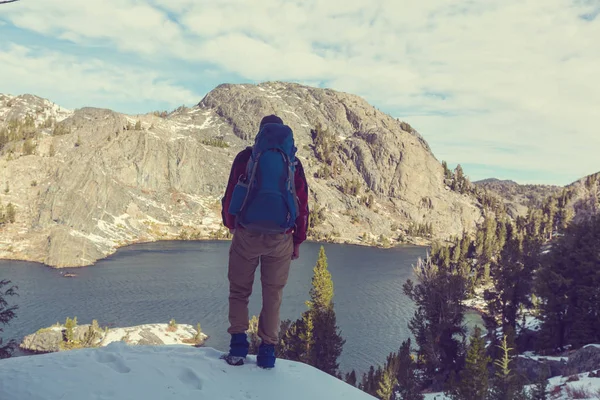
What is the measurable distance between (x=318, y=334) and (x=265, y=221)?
29.8 meters

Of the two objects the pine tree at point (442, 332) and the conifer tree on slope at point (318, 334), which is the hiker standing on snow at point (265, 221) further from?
the pine tree at point (442, 332)

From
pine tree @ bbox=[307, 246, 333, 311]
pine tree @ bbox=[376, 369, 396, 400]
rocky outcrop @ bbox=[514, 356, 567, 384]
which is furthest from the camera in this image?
pine tree @ bbox=[307, 246, 333, 311]

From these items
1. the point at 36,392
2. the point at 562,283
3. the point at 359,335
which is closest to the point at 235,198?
the point at 36,392

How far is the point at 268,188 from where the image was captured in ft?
19.0

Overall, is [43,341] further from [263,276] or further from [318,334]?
[263,276]

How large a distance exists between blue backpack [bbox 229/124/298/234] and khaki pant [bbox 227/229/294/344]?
12.5 inches

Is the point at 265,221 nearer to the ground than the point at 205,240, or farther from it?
farther from it

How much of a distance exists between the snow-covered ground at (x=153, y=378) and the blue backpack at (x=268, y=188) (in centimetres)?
234

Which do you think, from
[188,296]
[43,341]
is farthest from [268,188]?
[188,296]

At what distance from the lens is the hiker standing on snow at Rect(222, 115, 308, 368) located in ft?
19.1

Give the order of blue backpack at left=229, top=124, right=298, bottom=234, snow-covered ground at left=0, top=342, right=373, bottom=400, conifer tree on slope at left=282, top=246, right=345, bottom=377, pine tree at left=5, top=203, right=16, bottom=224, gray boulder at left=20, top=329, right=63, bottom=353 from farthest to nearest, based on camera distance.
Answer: pine tree at left=5, top=203, right=16, bottom=224
gray boulder at left=20, top=329, right=63, bottom=353
conifer tree on slope at left=282, top=246, right=345, bottom=377
blue backpack at left=229, top=124, right=298, bottom=234
snow-covered ground at left=0, top=342, right=373, bottom=400

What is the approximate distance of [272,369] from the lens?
6.33m

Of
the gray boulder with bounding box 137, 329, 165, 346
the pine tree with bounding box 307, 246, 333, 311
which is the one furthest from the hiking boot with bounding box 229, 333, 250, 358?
the gray boulder with bounding box 137, 329, 165, 346

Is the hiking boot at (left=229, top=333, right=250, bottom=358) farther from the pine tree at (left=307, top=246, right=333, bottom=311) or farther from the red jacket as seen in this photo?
the pine tree at (left=307, top=246, right=333, bottom=311)
